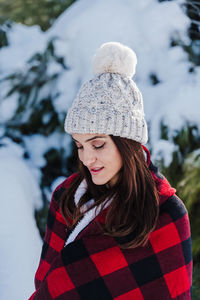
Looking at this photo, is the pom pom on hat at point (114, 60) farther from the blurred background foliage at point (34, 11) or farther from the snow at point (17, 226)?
the blurred background foliage at point (34, 11)

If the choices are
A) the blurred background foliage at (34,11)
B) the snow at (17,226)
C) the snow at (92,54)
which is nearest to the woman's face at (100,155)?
the snow at (17,226)

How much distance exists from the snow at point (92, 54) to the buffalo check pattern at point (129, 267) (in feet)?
3.48

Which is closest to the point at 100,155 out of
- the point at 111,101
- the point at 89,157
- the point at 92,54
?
the point at 89,157

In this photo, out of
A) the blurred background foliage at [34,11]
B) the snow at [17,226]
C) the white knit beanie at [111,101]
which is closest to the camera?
the white knit beanie at [111,101]

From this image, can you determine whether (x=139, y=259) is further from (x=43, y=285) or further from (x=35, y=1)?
(x=35, y=1)

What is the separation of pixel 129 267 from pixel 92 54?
5.90 ft

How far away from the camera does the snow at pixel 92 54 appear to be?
2330 millimetres

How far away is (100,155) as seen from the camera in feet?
3.88

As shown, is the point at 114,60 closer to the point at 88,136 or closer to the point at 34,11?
the point at 88,136

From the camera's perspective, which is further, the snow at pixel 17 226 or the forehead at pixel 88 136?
the snow at pixel 17 226

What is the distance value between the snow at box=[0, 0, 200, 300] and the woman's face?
1116 mm

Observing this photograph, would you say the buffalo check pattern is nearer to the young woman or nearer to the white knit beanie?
the young woman

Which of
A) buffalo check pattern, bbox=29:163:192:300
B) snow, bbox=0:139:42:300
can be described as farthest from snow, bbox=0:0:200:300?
buffalo check pattern, bbox=29:163:192:300

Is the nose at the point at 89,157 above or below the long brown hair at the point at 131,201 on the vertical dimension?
above
